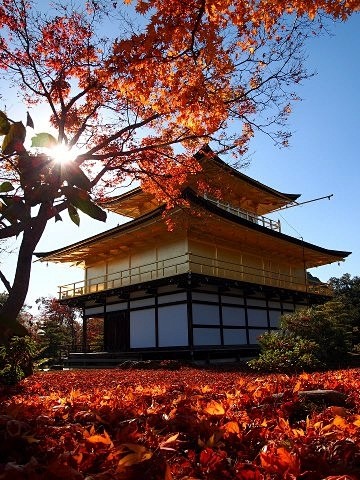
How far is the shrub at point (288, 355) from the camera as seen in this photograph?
35.8 feet

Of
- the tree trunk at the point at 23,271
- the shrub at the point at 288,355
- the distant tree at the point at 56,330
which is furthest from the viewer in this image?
the distant tree at the point at 56,330

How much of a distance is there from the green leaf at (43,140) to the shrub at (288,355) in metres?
10.1

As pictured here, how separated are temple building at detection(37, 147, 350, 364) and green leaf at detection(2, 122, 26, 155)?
13.8 meters

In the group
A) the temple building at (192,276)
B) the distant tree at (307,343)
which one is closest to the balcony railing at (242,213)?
the temple building at (192,276)

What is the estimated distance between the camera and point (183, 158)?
428 inches

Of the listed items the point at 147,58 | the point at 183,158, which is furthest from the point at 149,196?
the point at 147,58

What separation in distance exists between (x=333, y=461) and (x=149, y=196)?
2295cm

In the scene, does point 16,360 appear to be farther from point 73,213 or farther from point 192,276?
point 192,276

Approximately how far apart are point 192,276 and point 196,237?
3.42m

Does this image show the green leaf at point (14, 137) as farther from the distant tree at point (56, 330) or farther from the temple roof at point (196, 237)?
the distant tree at point (56, 330)

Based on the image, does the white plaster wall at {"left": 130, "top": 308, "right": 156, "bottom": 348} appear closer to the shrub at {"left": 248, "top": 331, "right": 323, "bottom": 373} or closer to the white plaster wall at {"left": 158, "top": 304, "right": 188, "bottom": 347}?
the white plaster wall at {"left": 158, "top": 304, "right": 188, "bottom": 347}

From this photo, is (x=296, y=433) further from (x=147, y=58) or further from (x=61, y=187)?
(x=147, y=58)

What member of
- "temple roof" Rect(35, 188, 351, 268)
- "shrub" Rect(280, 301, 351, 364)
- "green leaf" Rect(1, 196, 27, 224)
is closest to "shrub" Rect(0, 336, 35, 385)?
"green leaf" Rect(1, 196, 27, 224)

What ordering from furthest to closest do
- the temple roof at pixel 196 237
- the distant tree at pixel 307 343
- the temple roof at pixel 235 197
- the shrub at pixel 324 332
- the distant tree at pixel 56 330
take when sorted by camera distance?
1. the distant tree at pixel 56 330
2. the temple roof at pixel 235 197
3. the temple roof at pixel 196 237
4. the shrub at pixel 324 332
5. the distant tree at pixel 307 343
